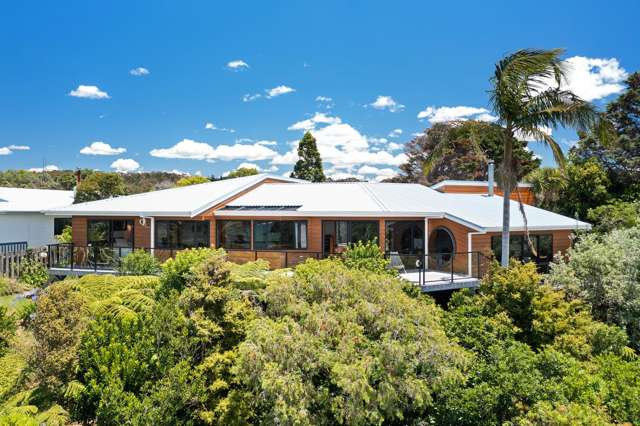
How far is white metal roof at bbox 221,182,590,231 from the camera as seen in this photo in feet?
60.8

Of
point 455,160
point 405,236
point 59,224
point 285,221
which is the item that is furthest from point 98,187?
point 455,160

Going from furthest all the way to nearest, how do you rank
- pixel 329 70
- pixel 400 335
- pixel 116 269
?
pixel 329 70
pixel 116 269
pixel 400 335

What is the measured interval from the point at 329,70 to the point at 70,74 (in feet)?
67.4

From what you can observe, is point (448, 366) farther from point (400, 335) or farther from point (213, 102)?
point (213, 102)

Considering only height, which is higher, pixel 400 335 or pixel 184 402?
pixel 400 335

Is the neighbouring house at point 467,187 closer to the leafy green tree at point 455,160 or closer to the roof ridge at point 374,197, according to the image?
the leafy green tree at point 455,160

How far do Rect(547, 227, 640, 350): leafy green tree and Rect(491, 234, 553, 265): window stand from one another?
403cm

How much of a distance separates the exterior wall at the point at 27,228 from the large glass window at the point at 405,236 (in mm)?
24193

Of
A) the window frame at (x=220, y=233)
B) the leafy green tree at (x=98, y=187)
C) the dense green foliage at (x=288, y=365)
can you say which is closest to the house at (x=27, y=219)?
the leafy green tree at (x=98, y=187)

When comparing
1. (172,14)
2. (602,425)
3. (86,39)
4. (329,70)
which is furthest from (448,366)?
(86,39)

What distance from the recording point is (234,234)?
20.4 meters

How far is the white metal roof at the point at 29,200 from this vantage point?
85.4ft

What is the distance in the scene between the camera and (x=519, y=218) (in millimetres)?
20484

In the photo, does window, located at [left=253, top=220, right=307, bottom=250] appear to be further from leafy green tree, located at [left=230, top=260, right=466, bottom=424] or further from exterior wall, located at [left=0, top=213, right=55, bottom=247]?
exterior wall, located at [left=0, top=213, right=55, bottom=247]
